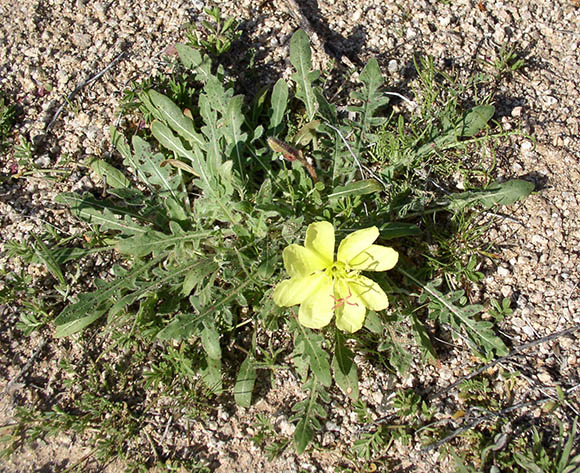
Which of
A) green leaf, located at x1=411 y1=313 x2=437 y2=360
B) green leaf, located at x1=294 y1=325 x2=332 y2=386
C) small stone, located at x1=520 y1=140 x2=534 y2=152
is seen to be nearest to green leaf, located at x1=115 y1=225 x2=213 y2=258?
green leaf, located at x1=294 y1=325 x2=332 y2=386

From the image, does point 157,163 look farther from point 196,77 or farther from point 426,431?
point 426,431

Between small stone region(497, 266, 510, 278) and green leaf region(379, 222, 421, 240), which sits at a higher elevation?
green leaf region(379, 222, 421, 240)

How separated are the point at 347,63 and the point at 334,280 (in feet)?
5.53

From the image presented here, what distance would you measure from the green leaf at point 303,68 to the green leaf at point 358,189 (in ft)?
1.98

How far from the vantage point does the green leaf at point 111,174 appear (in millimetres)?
3354

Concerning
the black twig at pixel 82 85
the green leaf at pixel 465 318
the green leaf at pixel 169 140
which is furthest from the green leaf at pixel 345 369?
the black twig at pixel 82 85

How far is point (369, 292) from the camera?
258 cm

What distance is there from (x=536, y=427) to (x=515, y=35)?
8.04 feet

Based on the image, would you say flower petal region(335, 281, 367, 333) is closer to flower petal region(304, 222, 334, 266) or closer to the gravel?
flower petal region(304, 222, 334, 266)

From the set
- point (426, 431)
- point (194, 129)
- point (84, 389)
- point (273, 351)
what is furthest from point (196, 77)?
point (426, 431)

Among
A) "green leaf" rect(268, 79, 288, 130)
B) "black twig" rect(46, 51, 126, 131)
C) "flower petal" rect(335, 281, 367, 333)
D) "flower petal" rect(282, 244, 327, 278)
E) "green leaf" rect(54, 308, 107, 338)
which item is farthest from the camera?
"black twig" rect(46, 51, 126, 131)

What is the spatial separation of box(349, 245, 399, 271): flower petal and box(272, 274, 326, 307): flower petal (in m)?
0.18

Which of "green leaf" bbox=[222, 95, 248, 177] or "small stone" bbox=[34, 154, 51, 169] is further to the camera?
"small stone" bbox=[34, 154, 51, 169]

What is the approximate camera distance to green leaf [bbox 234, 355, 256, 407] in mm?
2920
